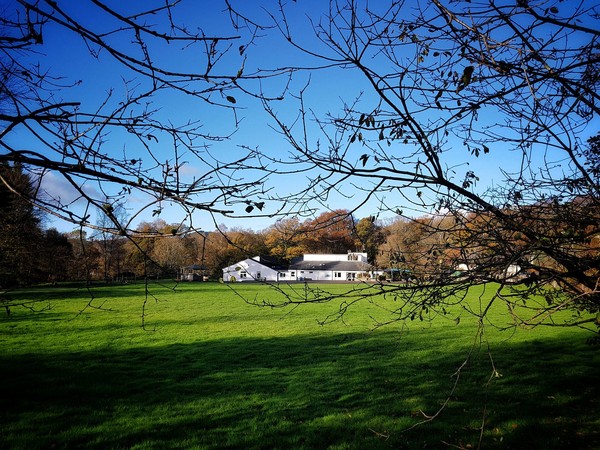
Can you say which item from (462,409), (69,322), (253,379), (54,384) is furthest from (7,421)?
(69,322)

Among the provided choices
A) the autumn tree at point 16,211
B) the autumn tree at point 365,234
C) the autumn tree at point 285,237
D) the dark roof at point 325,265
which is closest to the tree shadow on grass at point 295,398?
the autumn tree at point 16,211

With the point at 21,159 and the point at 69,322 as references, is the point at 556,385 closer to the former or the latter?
the point at 21,159

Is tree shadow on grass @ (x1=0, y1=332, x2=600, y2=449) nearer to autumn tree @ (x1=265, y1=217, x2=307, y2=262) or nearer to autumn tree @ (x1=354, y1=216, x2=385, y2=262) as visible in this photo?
autumn tree @ (x1=354, y1=216, x2=385, y2=262)

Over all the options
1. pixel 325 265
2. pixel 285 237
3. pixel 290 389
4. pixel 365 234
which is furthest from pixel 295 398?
pixel 325 265

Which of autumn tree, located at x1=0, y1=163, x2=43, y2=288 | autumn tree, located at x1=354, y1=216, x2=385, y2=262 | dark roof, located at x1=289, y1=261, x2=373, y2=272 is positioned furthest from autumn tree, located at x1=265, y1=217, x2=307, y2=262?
dark roof, located at x1=289, y1=261, x2=373, y2=272

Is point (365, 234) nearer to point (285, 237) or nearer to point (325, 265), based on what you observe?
point (285, 237)

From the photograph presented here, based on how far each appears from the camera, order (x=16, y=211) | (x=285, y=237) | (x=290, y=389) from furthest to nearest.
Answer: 1. (x=290, y=389)
2. (x=16, y=211)
3. (x=285, y=237)

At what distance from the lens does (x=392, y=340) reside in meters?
13.9

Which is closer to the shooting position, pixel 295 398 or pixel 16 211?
pixel 16 211

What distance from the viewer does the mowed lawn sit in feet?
20.2

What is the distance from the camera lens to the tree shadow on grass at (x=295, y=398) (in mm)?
6156

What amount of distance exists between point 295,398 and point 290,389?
61cm

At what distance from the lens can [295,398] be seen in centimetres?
808

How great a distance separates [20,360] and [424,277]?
1230 centimetres
